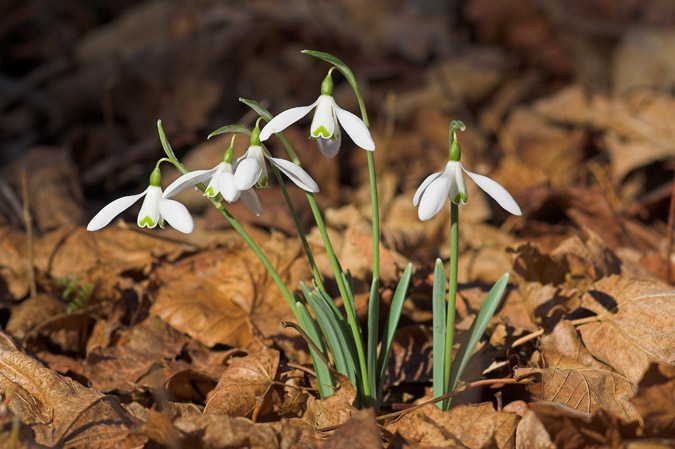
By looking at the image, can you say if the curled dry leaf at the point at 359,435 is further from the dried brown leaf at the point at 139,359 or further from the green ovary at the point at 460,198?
the dried brown leaf at the point at 139,359

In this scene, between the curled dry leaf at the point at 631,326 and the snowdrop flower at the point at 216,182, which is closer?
the snowdrop flower at the point at 216,182

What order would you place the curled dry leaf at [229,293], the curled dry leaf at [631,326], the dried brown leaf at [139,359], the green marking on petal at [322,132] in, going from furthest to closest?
1. the curled dry leaf at [229,293]
2. the dried brown leaf at [139,359]
3. the curled dry leaf at [631,326]
4. the green marking on petal at [322,132]

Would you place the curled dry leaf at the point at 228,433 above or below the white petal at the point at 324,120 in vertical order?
below

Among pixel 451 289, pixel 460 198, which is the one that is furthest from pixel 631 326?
pixel 460 198

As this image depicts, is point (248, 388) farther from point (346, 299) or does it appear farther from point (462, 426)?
point (462, 426)

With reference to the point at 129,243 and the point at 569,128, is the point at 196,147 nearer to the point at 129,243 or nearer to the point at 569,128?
the point at 129,243

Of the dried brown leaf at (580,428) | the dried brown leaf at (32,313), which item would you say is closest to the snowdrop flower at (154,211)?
the dried brown leaf at (580,428)

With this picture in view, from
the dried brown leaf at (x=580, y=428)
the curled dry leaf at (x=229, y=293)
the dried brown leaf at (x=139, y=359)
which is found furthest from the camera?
the curled dry leaf at (x=229, y=293)

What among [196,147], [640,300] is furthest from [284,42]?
[640,300]
